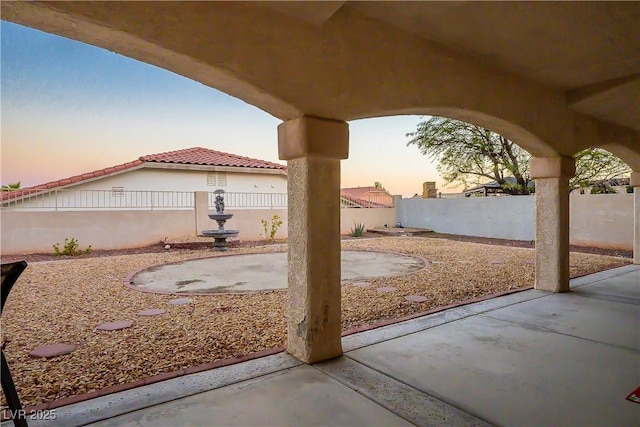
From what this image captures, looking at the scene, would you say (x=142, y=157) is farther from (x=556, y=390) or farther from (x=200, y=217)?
(x=556, y=390)

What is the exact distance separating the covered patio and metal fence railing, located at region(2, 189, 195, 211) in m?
9.31

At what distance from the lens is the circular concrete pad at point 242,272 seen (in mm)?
5406

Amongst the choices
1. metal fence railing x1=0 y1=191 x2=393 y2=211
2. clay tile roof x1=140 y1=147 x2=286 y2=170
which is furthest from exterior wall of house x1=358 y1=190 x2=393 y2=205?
clay tile roof x1=140 y1=147 x2=286 y2=170

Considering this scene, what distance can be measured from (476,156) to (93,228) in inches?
506

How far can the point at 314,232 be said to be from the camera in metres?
2.66

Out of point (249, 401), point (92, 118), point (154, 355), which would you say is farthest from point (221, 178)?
point (249, 401)

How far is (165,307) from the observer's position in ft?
14.0

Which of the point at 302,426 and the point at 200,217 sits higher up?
the point at 200,217

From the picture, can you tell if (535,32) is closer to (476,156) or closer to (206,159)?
(476,156)

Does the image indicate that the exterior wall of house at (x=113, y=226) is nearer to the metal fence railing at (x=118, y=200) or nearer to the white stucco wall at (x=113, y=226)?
the white stucco wall at (x=113, y=226)

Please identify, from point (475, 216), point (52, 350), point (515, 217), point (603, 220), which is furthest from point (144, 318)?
point (475, 216)

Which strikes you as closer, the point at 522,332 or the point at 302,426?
the point at 302,426

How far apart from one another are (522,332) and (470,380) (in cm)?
125

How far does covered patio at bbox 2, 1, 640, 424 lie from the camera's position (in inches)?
80.5
